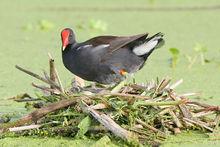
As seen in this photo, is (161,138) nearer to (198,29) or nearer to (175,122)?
(175,122)

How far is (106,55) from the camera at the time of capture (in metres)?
3.38

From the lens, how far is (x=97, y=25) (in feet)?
20.4

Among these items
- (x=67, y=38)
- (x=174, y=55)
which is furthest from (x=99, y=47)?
(x=174, y=55)

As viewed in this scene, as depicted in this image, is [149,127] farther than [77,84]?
No

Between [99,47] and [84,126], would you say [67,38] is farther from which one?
[84,126]

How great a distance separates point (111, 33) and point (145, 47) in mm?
2677

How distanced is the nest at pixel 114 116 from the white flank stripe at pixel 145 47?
481mm

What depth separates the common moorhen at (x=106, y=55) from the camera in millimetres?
3285

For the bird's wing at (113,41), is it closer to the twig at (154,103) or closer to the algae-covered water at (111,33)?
the algae-covered water at (111,33)

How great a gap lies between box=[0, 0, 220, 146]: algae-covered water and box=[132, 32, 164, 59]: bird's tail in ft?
1.48

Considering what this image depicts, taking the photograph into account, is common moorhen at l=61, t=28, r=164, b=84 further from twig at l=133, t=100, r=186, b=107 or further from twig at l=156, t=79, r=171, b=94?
twig at l=133, t=100, r=186, b=107

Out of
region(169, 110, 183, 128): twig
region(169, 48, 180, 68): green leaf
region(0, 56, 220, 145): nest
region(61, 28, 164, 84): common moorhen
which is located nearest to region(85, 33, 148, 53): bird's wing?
region(61, 28, 164, 84): common moorhen

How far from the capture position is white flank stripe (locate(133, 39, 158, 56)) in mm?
3396

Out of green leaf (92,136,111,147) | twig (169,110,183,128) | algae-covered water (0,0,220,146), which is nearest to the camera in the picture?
green leaf (92,136,111,147)
